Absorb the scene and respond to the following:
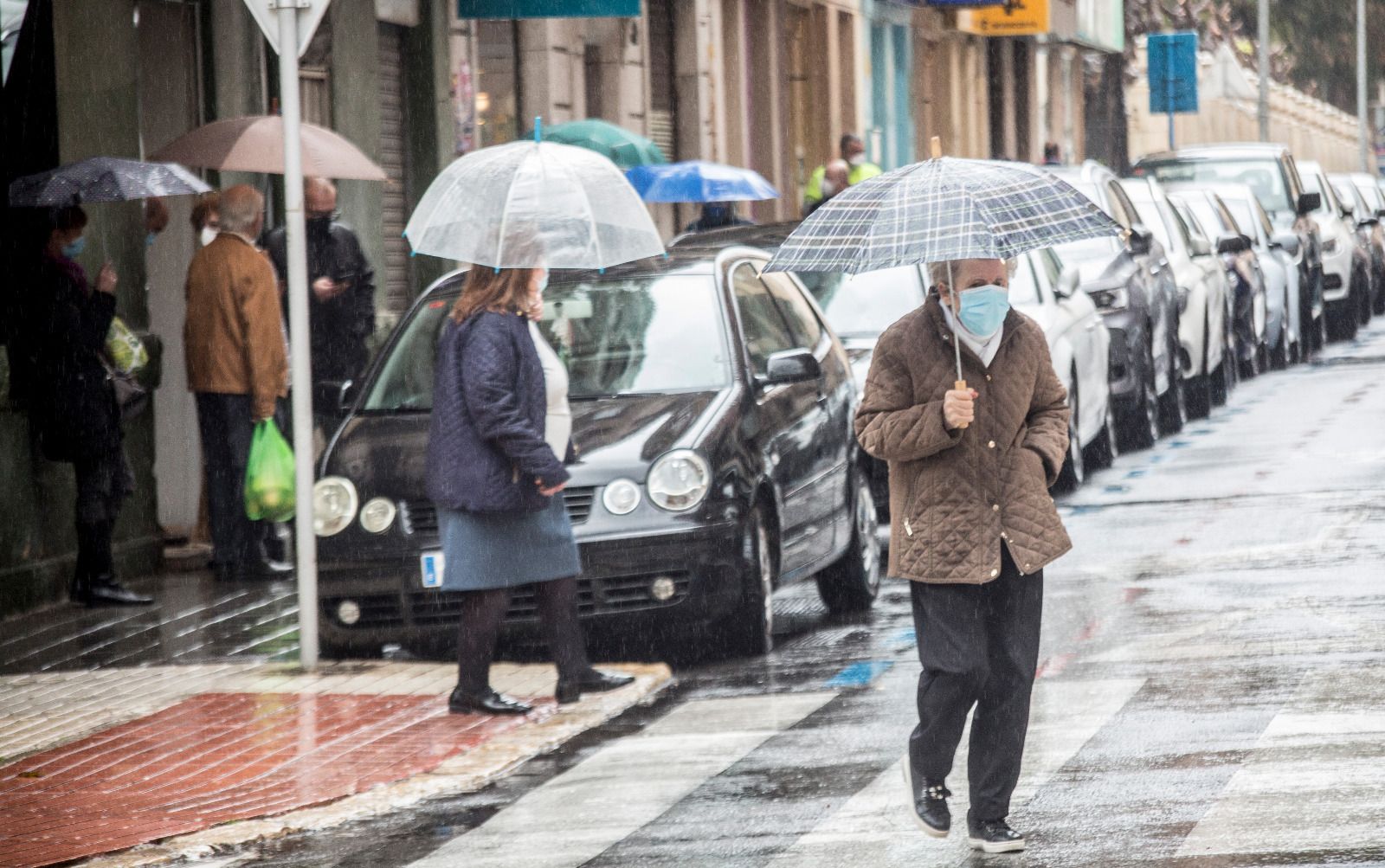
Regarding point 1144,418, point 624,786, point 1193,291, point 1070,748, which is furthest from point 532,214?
point 1193,291

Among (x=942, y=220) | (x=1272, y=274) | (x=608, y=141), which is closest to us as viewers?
(x=942, y=220)

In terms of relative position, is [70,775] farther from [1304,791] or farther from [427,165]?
[427,165]

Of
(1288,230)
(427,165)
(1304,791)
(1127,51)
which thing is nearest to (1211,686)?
(1304,791)

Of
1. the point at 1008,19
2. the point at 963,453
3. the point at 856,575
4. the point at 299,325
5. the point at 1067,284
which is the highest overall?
the point at 1008,19

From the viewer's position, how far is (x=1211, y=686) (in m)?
9.02

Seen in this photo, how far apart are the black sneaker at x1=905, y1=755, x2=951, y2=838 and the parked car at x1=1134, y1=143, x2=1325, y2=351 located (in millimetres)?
23267

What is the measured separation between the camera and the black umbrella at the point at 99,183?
12508mm

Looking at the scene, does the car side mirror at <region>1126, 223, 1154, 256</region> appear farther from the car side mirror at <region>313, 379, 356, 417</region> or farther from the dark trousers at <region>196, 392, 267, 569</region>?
the car side mirror at <region>313, 379, 356, 417</region>

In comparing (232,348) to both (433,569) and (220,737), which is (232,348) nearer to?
(433,569)

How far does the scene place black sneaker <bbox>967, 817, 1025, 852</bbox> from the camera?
6680 millimetres

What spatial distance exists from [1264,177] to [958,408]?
2459 centimetres

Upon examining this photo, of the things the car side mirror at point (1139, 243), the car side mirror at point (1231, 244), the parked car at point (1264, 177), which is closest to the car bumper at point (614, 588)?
the car side mirror at point (1139, 243)

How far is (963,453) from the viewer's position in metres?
6.72

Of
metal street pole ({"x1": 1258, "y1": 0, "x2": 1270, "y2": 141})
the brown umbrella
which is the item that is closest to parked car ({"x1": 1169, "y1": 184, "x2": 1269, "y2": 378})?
the brown umbrella
